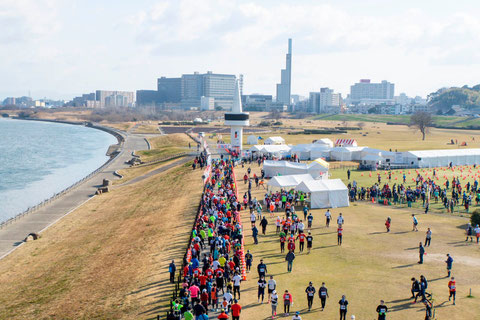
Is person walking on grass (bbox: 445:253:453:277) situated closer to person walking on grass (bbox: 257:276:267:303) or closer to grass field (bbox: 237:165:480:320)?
grass field (bbox: 237:165:480:320)

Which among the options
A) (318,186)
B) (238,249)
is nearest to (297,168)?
(318,186)

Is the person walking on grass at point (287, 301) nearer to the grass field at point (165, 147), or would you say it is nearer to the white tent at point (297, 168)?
the white tent at point (297, 168)

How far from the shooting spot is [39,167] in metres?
78.9

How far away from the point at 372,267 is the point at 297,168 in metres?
23.8

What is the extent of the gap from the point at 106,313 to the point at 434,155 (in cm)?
4914

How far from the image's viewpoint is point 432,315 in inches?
657

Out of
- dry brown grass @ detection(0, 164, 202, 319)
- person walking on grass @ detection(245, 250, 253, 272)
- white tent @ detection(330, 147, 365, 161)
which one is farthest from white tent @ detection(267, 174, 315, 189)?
white tent @ detection(330, 147, 365, 161)

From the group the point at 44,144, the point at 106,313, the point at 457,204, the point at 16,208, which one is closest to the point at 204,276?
the point at 106,313

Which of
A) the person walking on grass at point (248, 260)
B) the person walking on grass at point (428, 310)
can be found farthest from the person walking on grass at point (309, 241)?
the person walking on grass at point (428, 310)

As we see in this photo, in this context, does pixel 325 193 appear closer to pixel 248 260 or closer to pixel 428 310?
pixel 248 260

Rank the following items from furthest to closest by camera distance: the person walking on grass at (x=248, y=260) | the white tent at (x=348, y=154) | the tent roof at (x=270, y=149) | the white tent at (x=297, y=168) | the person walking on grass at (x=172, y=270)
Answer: the white tent at (x=348, y=154) → the tent roof at (x=270, y=149) → the white tent at (x=297, y=168) → the person walking on grass at (x=248, y=260) → the person walking on grass at (x=172, y=270)

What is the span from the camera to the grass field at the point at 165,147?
255 feet

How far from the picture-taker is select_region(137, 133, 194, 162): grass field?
77856 millimetres

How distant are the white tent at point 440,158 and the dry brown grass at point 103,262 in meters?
27.8
